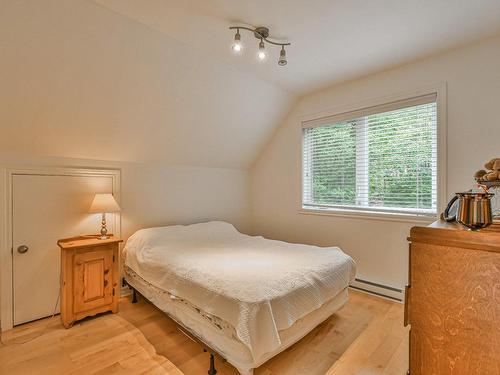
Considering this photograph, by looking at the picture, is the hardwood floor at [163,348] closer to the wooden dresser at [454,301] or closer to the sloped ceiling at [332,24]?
the wooden dresser at [454,301]

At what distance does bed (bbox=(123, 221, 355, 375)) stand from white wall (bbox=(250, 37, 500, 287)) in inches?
27.7

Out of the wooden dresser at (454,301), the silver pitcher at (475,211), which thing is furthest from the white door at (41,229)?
the silver pitcher at (475,211)

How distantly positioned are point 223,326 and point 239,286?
257 millimetres

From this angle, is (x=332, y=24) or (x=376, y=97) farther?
(x=376, y=97)

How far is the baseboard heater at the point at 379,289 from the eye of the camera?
271 cm

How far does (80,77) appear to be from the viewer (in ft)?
6.98

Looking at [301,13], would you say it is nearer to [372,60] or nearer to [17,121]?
[372,60]

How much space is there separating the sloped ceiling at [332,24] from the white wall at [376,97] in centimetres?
20

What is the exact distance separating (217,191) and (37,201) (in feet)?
6.77

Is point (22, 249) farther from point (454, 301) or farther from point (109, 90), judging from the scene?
point (454, 301)

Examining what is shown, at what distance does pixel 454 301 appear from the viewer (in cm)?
75

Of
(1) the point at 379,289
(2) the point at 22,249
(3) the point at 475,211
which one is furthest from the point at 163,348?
(1) the point at 379,289

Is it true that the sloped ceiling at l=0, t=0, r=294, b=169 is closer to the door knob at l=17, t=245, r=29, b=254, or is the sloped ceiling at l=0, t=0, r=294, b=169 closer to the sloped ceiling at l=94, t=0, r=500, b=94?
the sloped ceiling at l=94, t=0, r=500, b=94

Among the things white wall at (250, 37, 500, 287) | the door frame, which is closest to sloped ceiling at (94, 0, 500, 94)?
white wall at (250, 37, 500, 287)
